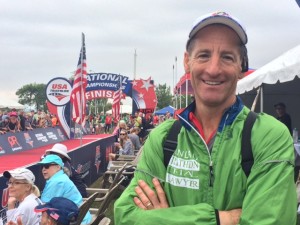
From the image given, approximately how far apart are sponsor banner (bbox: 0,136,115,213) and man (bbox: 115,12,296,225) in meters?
3.49

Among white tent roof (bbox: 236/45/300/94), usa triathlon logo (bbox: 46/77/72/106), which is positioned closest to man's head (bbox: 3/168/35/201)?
white tent roof (bbox: 236/45/300/94)

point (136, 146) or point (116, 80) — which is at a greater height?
point (116, 80)

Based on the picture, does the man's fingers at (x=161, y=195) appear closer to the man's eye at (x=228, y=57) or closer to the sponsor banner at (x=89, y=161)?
the man's eye at (x=228, y=57)

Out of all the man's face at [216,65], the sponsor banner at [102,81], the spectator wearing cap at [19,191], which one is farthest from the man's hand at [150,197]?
the sponsor banner at [102,81]

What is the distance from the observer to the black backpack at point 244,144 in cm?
149

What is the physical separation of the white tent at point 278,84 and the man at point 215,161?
17.6 feet

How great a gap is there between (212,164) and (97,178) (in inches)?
387

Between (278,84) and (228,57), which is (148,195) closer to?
(228,57)

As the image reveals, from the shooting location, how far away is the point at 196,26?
1.60 m

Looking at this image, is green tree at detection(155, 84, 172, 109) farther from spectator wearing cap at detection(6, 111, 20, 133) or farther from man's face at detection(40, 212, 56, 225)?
man's face at detection(40, 212, 56, 225)

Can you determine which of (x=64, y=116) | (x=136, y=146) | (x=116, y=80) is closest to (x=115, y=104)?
(x=64, y=116)

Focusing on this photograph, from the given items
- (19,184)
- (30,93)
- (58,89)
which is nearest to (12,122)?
(58,89)

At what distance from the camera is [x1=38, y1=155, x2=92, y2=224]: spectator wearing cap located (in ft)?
16.1

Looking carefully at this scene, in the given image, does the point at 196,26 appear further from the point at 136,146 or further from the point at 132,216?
the point at 136,146
